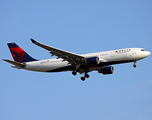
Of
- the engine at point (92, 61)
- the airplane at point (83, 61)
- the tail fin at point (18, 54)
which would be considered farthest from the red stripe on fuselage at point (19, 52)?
the engine at point (92, 61)

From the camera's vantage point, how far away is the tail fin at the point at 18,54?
45.2 m

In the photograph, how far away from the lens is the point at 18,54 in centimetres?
4606

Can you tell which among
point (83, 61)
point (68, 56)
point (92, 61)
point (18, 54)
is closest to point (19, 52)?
point (18, 54)

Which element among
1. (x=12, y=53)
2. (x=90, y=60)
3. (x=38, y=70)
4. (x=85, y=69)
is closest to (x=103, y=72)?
(x=85, y=69)

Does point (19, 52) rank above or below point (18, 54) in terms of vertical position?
above

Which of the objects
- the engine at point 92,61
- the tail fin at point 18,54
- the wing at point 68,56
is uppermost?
the tail fin at point 18,54

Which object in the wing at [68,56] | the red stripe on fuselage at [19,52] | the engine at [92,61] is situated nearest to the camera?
the wing at [68,56]

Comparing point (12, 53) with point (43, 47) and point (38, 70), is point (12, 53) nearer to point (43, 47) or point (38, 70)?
point (38, 70)

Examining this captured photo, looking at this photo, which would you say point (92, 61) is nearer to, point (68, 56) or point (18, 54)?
point (68, 56)

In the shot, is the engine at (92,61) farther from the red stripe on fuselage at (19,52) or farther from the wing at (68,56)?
the red stripe on fuselage at (19,52)

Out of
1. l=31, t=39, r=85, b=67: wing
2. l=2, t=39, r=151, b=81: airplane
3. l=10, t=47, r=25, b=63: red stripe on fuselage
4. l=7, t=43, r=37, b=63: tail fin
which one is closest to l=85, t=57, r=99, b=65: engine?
l=2, t=39, r=151, b=81: airplane

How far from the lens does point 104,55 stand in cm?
3866

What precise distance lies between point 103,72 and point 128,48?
7.04 meters

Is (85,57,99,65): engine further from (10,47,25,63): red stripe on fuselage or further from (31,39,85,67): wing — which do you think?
(10,47,25,63): red stripe on fuselage
